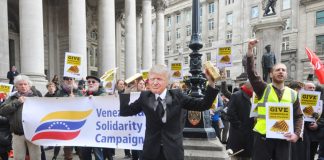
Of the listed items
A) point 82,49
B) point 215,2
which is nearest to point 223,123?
point 82,49

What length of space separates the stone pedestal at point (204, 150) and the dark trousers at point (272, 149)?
1.70m

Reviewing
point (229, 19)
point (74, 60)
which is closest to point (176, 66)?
point (74, 60)

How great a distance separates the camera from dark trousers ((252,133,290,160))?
4512mm

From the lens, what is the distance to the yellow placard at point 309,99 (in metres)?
6.14

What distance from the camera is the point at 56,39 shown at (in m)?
28.4

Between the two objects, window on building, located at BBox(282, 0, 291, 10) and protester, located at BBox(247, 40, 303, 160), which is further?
window on building, located at BBox(282, 0, 291, 10)

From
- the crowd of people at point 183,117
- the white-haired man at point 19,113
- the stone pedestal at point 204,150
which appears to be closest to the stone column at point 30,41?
the crowd of people at point 183,117

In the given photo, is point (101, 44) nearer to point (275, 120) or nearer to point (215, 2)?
point (275, 120)

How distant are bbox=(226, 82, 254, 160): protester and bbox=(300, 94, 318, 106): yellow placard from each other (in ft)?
3.77

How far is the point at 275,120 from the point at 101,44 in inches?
882

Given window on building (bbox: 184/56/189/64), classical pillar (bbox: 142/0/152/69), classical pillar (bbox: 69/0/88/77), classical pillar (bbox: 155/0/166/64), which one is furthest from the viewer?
window on building (bbox: 184/56/189/64)

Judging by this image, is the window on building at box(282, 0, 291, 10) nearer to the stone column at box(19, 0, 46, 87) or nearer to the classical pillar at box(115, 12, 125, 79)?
the classical pillar at box(115, 12, 125, 79)

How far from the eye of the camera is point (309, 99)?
6172mm

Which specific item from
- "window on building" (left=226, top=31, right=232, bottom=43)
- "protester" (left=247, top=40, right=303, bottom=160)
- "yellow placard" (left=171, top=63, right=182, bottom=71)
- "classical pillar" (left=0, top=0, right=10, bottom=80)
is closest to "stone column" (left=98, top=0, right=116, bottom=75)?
"classical pillar" (left=0, top=0, right=10, bottom=80)
